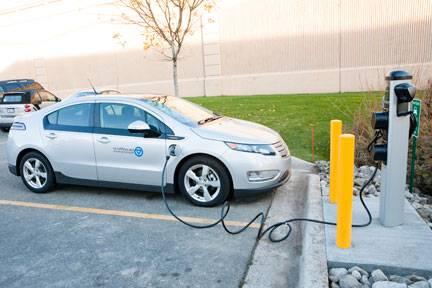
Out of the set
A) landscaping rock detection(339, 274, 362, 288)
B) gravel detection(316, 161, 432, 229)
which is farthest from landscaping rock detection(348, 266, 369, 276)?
gravel detection(316, 161, 432, 229)

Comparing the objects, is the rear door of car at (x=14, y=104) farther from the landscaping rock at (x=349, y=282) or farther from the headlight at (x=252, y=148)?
the landscaping rock at (x=349, y=282)

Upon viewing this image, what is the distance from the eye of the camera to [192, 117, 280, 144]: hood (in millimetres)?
4988

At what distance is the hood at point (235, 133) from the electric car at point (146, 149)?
0.04 ft

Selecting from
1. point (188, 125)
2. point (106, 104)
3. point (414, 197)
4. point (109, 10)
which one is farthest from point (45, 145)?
point (109, 10)

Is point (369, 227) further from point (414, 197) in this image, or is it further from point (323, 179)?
point (323, 179)

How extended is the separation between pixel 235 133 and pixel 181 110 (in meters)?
0.96

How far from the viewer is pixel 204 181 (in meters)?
4.97

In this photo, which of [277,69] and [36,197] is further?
[277,69]

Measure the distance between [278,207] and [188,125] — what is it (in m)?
1.55

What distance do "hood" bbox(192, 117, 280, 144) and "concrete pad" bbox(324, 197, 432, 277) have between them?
1.38 m

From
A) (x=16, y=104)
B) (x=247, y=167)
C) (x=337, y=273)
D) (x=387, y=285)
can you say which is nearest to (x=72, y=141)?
(x=247, y=167)

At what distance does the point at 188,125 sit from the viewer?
520cm

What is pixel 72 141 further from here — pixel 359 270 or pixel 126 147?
pixel 359 270

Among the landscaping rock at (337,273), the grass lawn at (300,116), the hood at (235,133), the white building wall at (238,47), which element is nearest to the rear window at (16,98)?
the grass lawn at (300,116)
